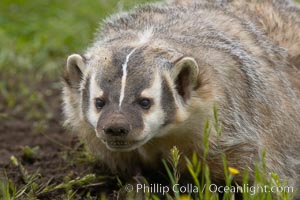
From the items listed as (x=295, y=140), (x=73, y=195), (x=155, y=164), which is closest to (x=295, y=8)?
(x=295, y=140)

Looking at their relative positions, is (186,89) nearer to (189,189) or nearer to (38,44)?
(189,189)

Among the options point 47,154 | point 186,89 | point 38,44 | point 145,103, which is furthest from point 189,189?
point 38,44

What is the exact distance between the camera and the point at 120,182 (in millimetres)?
5375

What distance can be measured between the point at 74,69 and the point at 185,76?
0.72 m

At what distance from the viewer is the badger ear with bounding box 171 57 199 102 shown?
16.3 feet

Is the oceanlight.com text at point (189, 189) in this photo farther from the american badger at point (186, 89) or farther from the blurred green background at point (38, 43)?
the blurred green background at point (38, 43)

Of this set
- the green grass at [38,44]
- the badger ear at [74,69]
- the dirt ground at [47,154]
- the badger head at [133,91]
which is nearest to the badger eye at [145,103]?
the badger head at [133,91]

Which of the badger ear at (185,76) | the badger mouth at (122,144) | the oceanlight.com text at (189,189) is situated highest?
the badger ear at (185,76)

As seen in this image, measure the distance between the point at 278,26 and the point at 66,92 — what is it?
173 centimetres

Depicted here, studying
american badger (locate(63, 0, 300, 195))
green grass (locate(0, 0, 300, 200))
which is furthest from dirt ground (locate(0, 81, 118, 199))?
american badger (locate(63, 0, 300, 195))

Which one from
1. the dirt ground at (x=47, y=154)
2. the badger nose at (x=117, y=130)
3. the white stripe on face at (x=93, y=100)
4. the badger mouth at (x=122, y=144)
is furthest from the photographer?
the dirt ground at (x=47, y=154)

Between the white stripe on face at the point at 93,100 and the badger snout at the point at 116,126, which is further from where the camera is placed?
the white stripe on face at the point at 93,100

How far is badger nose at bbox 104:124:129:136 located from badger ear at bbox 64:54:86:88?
0.70 meters

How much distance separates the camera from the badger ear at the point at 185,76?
16.3ft
